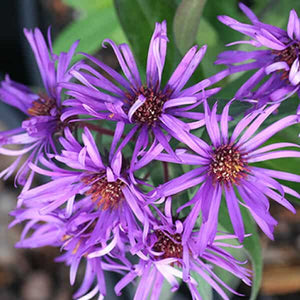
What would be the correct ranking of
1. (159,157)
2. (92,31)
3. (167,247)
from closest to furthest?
1. (159,157)
2. (167,247)
3. (92,31)

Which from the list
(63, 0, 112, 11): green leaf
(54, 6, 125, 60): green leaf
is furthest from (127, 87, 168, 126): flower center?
(63, 0, 112, 11): green leaf

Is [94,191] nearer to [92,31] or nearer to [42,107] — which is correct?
[42,107]

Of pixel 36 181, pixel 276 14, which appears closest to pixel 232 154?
pixel 276 14

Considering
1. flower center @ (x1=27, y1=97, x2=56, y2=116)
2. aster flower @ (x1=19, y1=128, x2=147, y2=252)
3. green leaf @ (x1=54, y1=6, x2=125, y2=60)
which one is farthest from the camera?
green leaf @ (x1=54, y1=6, x2=125, y2=60)

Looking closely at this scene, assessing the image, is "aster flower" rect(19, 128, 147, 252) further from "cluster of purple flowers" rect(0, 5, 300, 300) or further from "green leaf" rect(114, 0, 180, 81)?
"green leaf" rect(114, 0, 180, 81)

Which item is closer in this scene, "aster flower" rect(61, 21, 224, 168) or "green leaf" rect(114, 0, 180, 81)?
"aster flower" rect(61, 21, 224, 168)

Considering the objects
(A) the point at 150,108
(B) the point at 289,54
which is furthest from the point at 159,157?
(B) the point at 289,54

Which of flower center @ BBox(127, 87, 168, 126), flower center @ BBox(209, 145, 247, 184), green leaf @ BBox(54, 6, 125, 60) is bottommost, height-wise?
flower center @ BBox(209, 145, 247, 184)

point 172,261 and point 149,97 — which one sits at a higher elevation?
point 149,97
